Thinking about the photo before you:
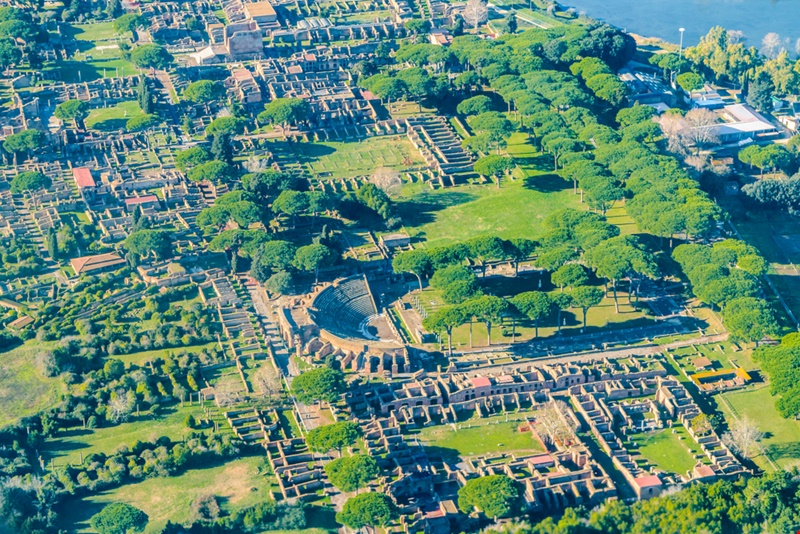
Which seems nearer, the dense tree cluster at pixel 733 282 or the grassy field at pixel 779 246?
the dense tree cluster at pixel 733 282

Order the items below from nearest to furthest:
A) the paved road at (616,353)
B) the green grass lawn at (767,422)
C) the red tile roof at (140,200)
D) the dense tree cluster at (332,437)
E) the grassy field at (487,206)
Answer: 1. the dense tree cluster at (332,437)
2. the green grass lawn at (767,422)
3. the paved road at (616,353)
4. the grassy field at (487,206)
5. the red tile roof at (140,200)

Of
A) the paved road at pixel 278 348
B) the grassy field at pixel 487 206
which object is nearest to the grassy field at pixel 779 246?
the grassy field at pixel 487 206

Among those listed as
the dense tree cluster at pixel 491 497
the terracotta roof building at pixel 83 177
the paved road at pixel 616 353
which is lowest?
the paved road at pixel 616 353

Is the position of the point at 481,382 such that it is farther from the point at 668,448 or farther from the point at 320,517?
the point at 320,517

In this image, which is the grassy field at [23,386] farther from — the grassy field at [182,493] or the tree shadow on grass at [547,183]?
the tree shadow on grass at [547,183]

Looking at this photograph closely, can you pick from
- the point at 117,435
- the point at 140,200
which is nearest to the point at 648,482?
the point at 117,435

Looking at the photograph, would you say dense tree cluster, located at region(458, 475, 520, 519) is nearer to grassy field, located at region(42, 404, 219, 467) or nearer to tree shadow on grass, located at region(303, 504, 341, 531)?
tree shadow on grass, located at region(303, 504, 341, 531)

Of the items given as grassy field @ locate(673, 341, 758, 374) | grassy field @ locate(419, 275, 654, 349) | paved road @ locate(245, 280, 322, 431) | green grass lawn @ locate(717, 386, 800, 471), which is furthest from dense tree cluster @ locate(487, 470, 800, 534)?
grassy field @ locate(419, 275, 654, 349)

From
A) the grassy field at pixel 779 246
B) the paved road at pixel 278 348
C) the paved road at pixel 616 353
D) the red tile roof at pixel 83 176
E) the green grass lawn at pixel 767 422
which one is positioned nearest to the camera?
the green grass lawn at pixel 767 422
